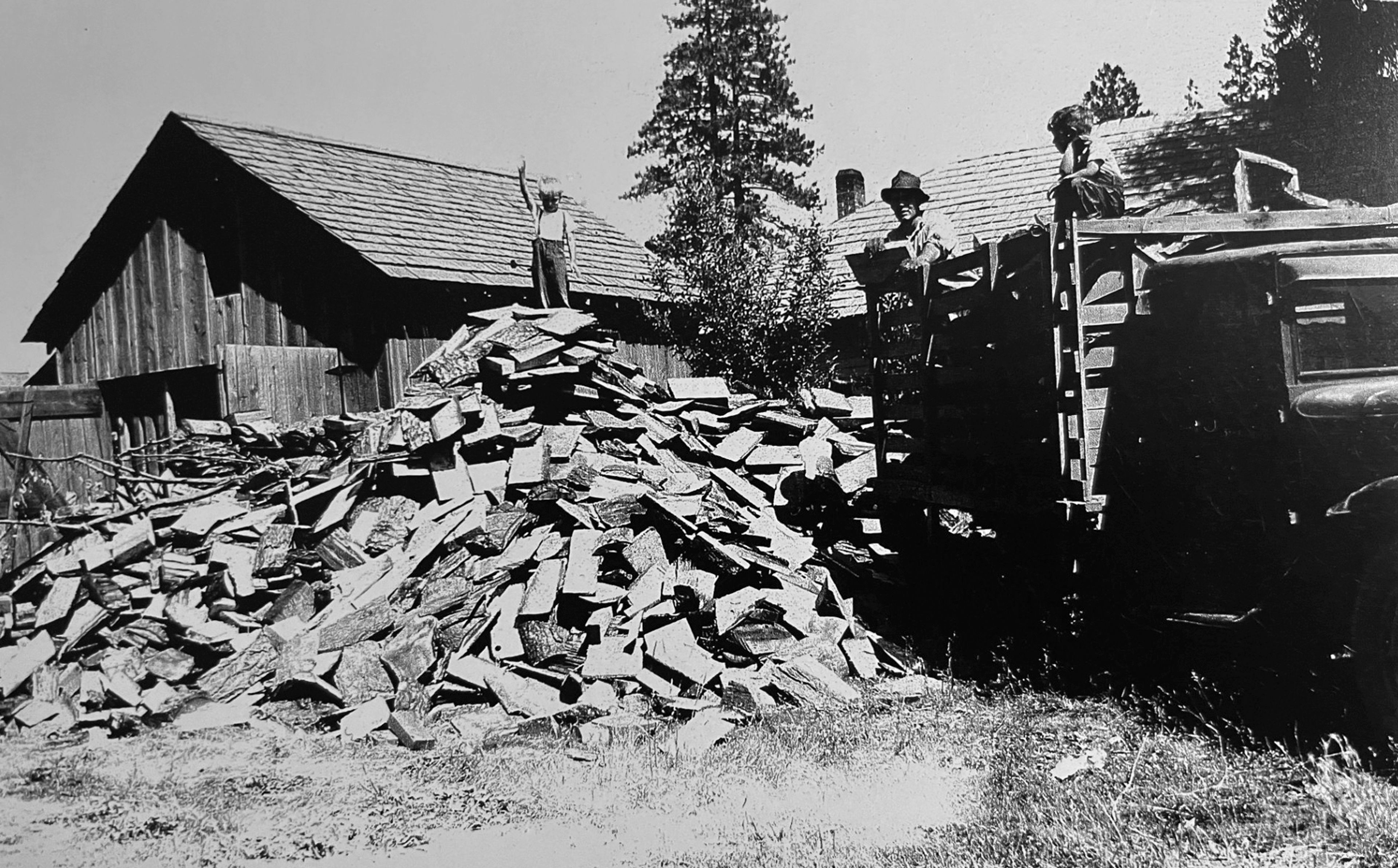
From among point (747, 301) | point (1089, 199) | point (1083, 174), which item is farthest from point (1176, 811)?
point (747, 301)

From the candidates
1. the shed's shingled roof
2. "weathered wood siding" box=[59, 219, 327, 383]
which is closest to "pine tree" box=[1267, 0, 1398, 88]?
the shed's shingled roof

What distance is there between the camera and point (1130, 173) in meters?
18.0

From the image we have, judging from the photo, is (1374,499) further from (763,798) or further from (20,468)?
(20,468)

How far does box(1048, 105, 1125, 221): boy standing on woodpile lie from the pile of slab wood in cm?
343

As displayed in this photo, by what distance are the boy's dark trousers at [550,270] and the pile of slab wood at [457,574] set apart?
2612mm

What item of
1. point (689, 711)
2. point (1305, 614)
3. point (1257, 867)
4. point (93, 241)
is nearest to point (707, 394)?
point (689, 711)

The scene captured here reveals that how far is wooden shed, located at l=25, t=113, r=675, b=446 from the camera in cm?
1295

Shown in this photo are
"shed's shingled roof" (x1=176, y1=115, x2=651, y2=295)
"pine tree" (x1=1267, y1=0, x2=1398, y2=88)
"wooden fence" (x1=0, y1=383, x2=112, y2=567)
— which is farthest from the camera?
"shed's shingled roof" (x1=176, y1=115, x2=651, y2=295)

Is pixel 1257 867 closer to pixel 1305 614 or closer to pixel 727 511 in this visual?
pixel 1305 614

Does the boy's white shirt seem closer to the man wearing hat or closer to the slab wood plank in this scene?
the man wearing hat

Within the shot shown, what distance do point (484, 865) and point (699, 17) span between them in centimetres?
807

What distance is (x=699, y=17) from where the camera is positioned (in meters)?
9.22

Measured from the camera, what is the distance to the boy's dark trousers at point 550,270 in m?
12.0

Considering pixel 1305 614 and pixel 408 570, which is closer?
pixel 1305 614
